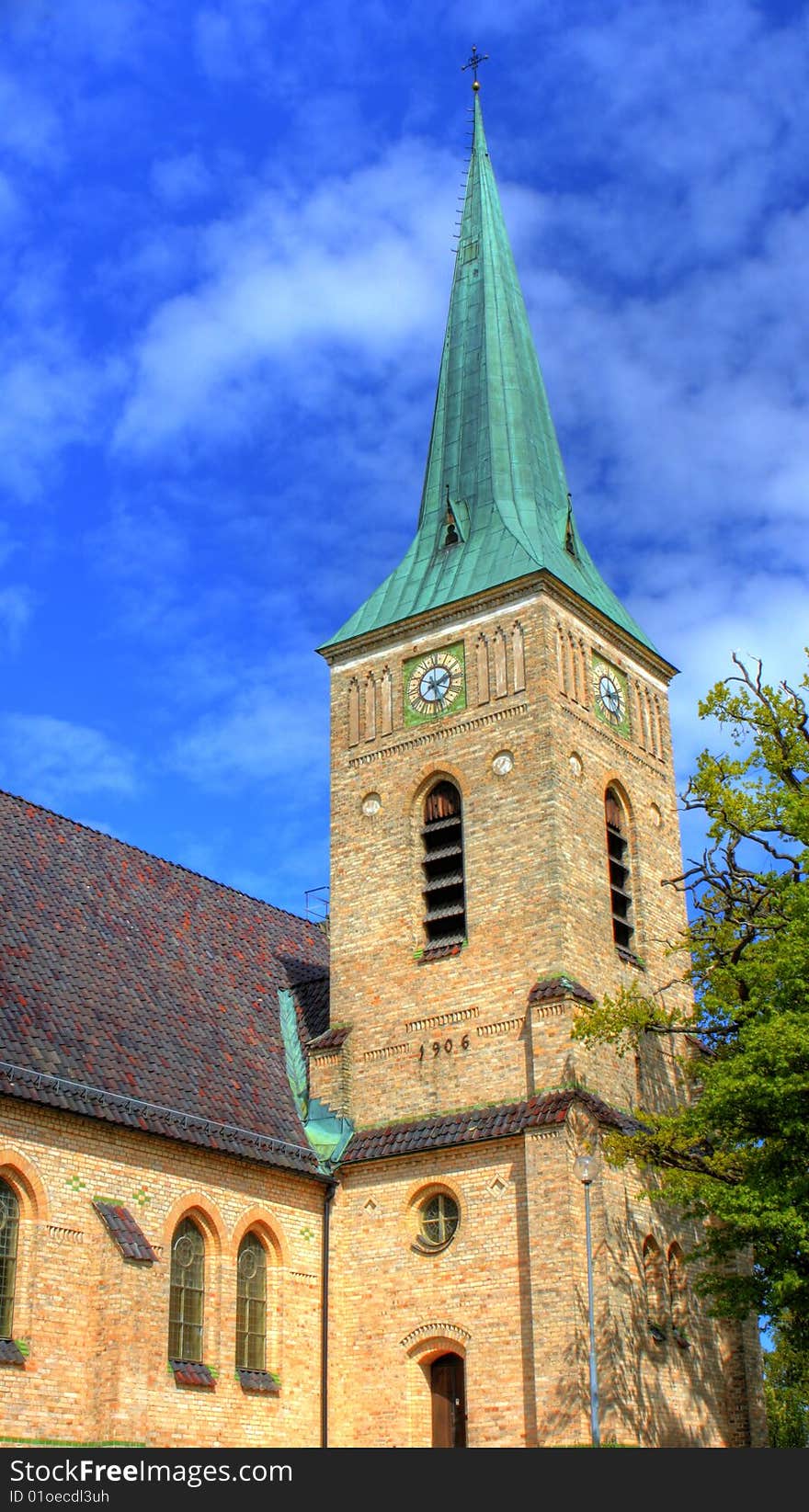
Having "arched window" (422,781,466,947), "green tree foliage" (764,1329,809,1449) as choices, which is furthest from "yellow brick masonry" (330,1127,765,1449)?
"green tree foliage" (764,1329,809,1449)

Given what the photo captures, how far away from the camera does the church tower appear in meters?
27.0

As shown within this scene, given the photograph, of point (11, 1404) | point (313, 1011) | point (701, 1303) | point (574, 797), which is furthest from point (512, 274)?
point (11, 1404)

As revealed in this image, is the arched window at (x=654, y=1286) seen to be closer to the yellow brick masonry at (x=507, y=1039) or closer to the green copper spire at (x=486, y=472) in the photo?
the yellow brick masonry at (x=507, y=1039)

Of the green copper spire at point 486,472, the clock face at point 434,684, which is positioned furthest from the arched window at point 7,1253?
the green copper spire at point 486,472

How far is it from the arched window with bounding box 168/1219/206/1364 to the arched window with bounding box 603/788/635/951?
31.8ft

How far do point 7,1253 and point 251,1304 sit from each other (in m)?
5.57

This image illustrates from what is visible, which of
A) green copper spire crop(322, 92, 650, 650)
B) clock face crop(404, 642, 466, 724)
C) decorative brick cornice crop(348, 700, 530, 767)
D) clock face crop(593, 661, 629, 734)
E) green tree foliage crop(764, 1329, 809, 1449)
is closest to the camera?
decorative brick cornice crop(348, 700, 530, 767)

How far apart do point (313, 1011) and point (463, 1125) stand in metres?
5.88

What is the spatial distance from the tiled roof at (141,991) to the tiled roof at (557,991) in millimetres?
5191

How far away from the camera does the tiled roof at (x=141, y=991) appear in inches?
1023

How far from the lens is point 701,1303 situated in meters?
29.2

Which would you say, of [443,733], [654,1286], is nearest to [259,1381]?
[654,1286]

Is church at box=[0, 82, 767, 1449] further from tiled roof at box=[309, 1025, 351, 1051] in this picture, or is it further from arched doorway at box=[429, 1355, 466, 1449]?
tiled roof at box=[309, 1025, 351, 1051]
